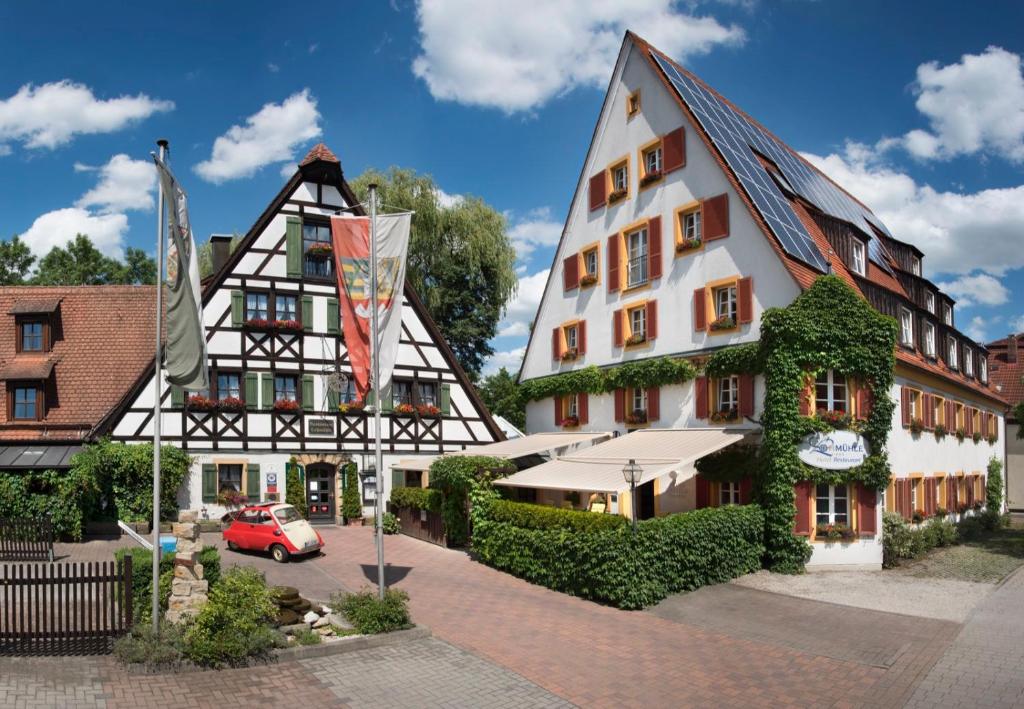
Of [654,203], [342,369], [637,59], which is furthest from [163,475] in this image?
[637,59]

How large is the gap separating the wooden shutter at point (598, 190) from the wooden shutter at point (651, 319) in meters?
4.31

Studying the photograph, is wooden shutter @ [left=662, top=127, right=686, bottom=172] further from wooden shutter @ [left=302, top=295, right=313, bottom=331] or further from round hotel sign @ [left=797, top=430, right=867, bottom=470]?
wooden shutter @ [left=302, top=295, right=313, bottom=331]

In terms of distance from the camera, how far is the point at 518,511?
18.7 metres

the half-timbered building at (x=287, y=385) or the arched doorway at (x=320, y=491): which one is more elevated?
the half-timbered building at (x=287, y=385)

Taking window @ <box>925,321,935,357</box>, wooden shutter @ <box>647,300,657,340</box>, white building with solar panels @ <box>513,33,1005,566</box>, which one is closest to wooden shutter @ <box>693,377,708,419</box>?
white building with solar panels @ <box>513,33,1005,566</box>

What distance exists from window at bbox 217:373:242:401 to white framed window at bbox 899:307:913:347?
21104 mm

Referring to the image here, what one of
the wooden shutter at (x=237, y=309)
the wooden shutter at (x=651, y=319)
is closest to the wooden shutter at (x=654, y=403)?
the wooden shutter at (x=651, y=319)

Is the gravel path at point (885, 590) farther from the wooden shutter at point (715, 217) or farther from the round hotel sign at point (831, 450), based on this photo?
the wooden shutter at point (715, 217)

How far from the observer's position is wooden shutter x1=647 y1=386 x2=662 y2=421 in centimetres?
2295

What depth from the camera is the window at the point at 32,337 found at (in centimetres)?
2570

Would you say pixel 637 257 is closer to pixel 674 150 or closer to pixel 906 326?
pixel 674 150

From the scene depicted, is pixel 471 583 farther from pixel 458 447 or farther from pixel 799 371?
pixel 458 447

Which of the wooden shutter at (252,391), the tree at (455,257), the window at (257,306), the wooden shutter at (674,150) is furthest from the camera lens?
the tree at (455,257)

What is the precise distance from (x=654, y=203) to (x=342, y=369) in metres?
12.2
